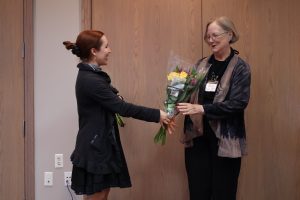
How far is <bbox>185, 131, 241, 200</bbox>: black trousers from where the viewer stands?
226 centimetres

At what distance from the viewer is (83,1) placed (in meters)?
2.84

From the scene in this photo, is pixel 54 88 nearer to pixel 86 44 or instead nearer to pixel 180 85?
pixel 86 44

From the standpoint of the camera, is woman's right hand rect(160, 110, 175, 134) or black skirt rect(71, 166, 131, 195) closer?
black skirt rect(71, 166, 131, 195)

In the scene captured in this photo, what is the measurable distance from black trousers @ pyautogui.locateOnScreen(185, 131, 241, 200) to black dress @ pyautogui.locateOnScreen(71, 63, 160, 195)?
1.70 ft

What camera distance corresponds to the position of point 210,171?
7.80ft

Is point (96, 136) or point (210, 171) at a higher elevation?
point (96, 136)

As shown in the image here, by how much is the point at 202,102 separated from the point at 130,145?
0.82m
